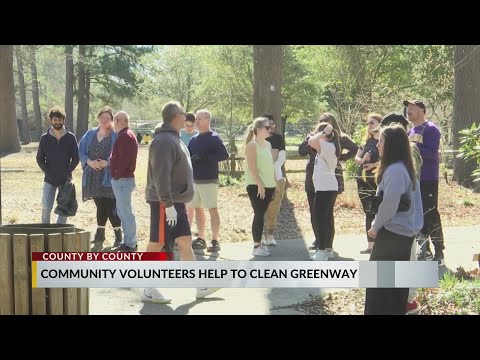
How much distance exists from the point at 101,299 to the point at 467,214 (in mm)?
7559

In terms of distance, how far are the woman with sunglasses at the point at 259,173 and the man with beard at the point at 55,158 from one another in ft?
6.80

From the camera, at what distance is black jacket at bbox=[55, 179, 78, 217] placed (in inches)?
339

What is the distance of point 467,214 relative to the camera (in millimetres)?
12203

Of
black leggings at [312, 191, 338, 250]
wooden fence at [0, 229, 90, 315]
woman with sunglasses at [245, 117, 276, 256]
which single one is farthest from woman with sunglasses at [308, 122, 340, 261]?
wooden fence at [0, 229, 90, 315]

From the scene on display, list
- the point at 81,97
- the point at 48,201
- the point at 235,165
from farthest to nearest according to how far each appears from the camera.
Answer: the point at 81,97 → the point at 235,165 → the point at 48,201

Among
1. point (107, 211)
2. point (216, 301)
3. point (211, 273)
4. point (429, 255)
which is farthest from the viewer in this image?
point (107, 211)

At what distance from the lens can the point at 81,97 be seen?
96.5 ft

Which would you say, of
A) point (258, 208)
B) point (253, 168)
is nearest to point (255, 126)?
point (253, 168)

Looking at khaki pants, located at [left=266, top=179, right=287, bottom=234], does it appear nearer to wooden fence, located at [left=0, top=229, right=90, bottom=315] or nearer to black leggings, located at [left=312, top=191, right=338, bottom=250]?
black leggings, located at [left=312, top=191, right=338, bottom=250]

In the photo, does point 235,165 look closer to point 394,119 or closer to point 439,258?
point 439,258

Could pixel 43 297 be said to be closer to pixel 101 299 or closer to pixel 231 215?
pixel 101 299

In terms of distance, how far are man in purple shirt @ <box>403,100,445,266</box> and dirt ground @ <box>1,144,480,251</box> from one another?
280 cm

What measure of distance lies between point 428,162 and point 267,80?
17.6 ft

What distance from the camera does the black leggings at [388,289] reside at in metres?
5.26
